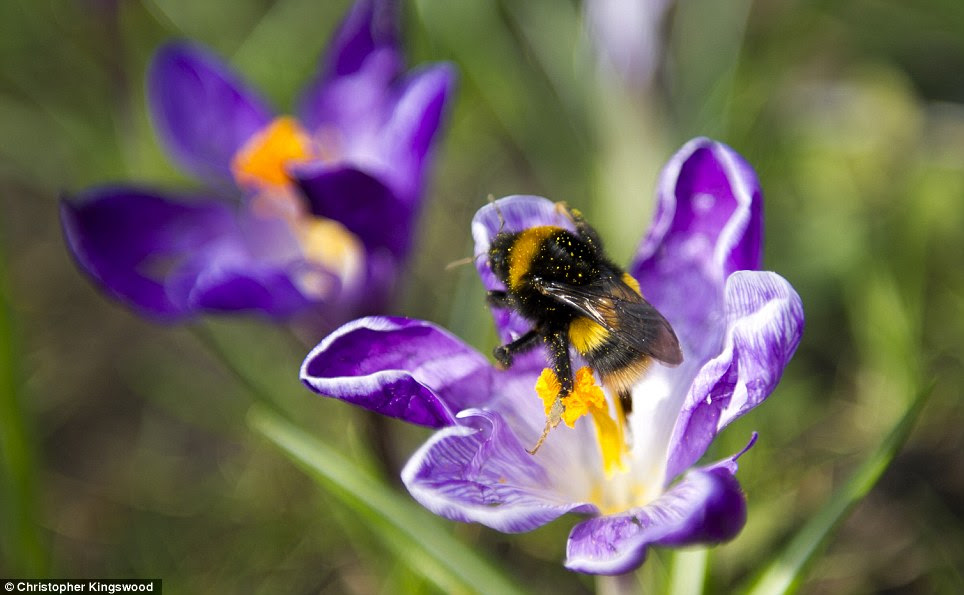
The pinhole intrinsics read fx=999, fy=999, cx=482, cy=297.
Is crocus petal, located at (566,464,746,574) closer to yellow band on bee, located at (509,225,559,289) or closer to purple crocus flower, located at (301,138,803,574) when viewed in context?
purple crocus flower, located at (301,138,803,574)

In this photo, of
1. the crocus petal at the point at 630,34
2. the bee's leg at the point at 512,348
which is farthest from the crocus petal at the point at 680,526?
the crocus petal at the point at 630,34

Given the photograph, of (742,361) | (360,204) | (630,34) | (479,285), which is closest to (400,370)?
(742,361)

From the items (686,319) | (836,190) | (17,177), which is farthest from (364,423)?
(17,177)

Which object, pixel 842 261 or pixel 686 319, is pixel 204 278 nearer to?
pixel 686 319

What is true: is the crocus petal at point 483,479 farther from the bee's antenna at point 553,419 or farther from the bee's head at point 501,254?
the bee's head at point 501,254

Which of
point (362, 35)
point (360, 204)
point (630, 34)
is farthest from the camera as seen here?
point (630, 34)

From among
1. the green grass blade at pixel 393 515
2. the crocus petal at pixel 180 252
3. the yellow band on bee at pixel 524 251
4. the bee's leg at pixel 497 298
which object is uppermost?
the yellow band on bee at pixel 524 251

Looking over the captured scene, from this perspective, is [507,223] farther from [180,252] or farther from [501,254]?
[180,252]
